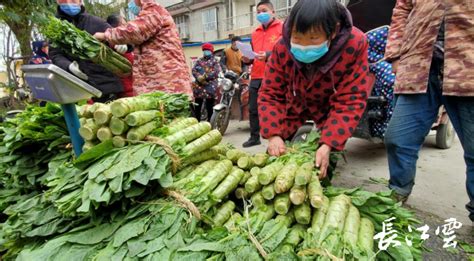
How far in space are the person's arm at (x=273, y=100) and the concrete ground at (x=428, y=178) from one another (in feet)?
3.25

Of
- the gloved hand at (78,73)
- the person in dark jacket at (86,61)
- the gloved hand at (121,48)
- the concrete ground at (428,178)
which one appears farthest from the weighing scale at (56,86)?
the concrete ground at (428,178)

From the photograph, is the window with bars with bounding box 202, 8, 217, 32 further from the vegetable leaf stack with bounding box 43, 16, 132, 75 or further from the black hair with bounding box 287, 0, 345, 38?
the black hair with bounding box 287, 0, 345, 38

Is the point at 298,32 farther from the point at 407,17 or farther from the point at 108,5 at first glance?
the point at 108,5

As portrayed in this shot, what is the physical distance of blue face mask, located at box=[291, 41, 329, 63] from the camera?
1734mm

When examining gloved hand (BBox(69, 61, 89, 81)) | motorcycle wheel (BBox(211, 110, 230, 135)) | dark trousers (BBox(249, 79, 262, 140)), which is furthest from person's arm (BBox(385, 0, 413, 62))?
motorcycle wheel (BBox(211, 110, 230, 135))

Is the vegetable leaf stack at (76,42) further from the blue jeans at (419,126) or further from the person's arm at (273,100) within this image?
the blue jeans at (419,126)

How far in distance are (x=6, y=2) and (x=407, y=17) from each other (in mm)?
6720

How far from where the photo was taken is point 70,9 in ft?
10.3

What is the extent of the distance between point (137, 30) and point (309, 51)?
1814mm

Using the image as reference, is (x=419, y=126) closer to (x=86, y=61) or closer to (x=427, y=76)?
(x=427, y=76)

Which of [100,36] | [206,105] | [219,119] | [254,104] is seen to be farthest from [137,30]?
[206,105]

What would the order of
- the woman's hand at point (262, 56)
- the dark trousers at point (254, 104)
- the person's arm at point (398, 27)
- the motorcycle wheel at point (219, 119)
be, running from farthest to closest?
the motorcycle wheel at point (219, 119)
the dark trousers at point (254, 104)
the woman's hand at point (262, 56)
the person's arm at point (398, 27)

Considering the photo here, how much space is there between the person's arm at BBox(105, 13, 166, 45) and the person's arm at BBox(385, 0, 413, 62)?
2.08 metres

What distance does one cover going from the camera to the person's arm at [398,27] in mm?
2359
